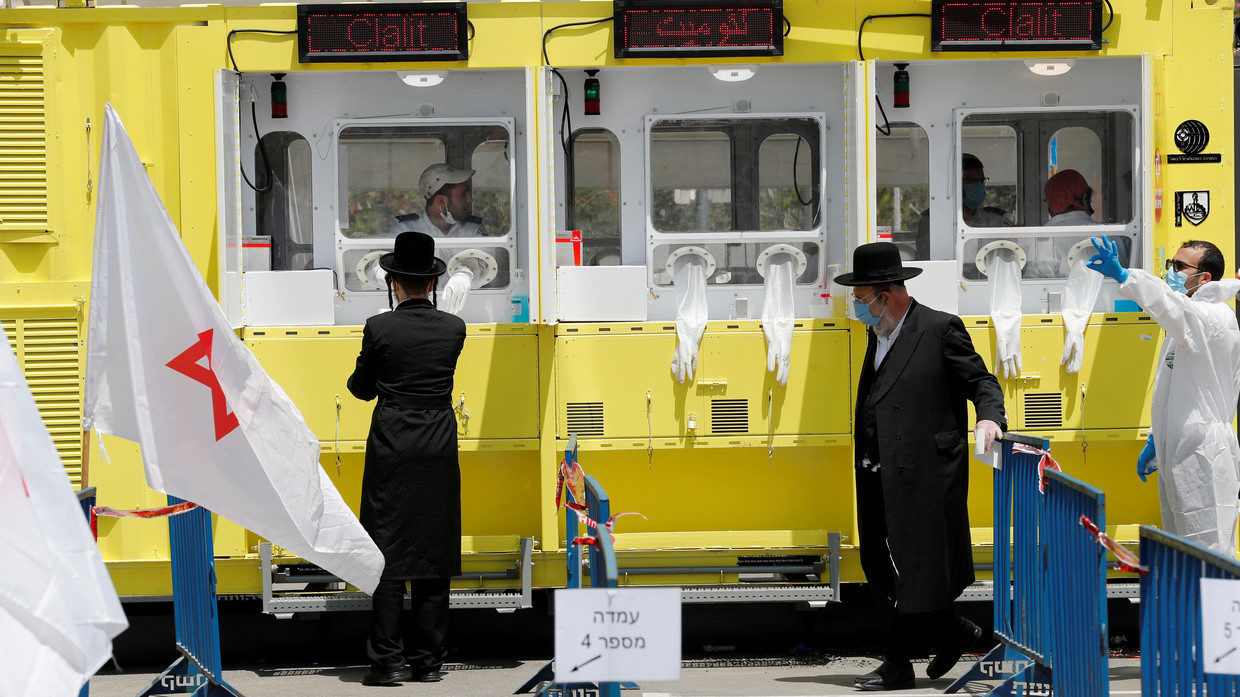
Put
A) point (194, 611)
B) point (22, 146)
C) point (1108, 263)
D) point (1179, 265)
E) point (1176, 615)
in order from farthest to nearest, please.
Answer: point (22, 146), point (1179, 265), point (1108, 263), point (194, 611), point (1176, 615)

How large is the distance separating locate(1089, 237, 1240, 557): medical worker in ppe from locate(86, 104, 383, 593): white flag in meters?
3.70

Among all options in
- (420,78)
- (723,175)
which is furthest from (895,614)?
(420,78)

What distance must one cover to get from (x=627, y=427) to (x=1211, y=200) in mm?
3380

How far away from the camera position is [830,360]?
6984mm

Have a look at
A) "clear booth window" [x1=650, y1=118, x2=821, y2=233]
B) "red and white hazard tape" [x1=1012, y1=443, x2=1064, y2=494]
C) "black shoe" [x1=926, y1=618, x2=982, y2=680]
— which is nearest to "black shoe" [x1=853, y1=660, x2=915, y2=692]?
"black shoe" [x1=926, y1=618, x2=982, y2=680]

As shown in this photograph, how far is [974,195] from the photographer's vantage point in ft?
25.0

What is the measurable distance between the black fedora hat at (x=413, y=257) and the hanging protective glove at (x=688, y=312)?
1.33 m

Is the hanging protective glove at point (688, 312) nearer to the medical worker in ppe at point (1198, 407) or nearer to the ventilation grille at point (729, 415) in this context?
the ventilation grille at point (729, 415)

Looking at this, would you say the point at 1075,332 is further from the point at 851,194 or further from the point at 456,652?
the point at 456,652

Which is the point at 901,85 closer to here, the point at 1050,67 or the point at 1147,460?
the point at 1050,67

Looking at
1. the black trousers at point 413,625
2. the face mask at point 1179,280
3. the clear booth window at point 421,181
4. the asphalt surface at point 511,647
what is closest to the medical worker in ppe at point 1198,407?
the face mask at point 1179,280

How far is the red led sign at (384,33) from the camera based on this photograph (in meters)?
6.89

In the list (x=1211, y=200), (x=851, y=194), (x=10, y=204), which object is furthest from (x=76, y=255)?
(x=1211, y=200)

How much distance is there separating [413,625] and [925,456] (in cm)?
266
